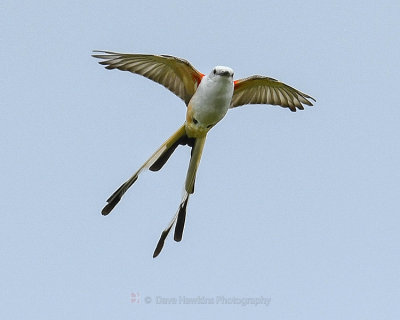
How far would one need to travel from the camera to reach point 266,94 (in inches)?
395

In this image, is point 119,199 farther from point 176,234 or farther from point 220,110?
point 220,110

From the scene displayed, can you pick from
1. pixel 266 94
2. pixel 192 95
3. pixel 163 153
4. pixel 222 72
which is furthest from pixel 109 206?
pixel 266 94

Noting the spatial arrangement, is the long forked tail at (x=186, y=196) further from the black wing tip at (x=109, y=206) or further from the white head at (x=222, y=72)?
the white head at (x=222, y=72)

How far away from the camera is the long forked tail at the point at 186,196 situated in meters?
9.52

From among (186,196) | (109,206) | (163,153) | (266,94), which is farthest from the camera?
(266,94)

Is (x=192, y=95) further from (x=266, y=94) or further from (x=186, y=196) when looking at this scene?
(x=186, y=196)

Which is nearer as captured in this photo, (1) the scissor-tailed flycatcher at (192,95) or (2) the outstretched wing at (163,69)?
(1) the scissor-tailed flycatcher at (192,95)

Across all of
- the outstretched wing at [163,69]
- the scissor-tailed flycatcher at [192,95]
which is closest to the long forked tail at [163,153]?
the scissor-tailed flycatcher at [192,95]

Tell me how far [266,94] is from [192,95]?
1.00 metres

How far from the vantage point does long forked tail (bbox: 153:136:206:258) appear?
9.52 m

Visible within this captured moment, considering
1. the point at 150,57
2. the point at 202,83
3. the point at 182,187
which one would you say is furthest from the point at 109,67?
the point at 182,187

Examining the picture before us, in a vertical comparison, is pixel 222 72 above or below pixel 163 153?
above

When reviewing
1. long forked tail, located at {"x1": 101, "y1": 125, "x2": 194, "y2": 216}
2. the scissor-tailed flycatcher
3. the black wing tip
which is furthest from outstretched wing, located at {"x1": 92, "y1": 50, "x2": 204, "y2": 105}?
the black wing tip

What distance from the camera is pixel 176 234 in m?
9.70
